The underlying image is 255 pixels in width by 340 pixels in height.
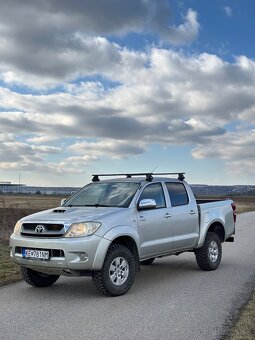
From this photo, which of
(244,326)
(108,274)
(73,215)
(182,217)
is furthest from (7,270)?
(244,326)

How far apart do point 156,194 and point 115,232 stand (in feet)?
5.57

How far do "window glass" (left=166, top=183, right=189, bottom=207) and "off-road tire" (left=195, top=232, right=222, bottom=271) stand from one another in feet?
3.30

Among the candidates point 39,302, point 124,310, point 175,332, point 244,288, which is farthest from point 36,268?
point 244,288

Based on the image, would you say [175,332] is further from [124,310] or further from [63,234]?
[63,234]

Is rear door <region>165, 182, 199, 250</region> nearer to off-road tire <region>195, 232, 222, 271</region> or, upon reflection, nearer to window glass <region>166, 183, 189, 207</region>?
window glass <region>166, 183, 189, 207</region>

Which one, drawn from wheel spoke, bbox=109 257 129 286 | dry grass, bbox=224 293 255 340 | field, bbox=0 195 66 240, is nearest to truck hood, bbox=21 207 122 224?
wheel spoke, bbox=109 257 129 286

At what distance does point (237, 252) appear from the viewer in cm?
1216

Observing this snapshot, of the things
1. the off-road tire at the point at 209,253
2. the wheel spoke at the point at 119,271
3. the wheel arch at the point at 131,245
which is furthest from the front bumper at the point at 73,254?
the off-road tire at the point at 209,253

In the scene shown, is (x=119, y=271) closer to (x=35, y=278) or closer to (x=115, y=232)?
(x=115, y=232)

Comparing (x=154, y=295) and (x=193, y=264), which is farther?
(x=193, y=264)

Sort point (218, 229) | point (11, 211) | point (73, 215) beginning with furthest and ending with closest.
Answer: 1. point (11, 211)
2. point (218, 229)
3. point (73, 215)

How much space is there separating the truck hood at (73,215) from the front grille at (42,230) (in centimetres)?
6

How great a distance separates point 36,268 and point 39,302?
574mm

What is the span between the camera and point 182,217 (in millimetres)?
8859
